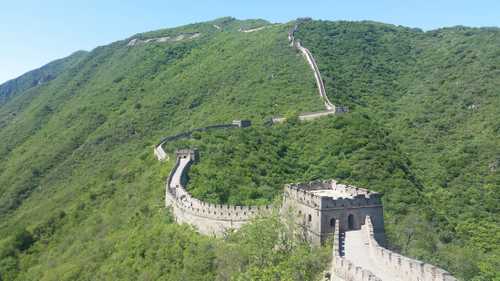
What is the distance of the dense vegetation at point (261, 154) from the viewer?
33969 mm

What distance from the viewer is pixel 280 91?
78062 millimetres

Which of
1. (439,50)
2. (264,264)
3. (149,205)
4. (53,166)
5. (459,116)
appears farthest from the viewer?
(439,50)

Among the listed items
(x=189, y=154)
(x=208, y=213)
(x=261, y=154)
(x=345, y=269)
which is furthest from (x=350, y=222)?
(x=189, y=154)

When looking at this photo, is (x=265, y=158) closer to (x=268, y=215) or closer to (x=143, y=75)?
(x=268, y=215)

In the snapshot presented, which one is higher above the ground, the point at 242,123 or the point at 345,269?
the point at 242,123

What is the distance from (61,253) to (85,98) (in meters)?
78.9

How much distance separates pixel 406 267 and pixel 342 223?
518 centimetres

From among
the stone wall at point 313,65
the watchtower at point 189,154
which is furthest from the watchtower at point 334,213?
the stone wall at point 313,65

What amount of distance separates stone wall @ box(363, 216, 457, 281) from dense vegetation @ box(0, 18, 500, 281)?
2.25 meters

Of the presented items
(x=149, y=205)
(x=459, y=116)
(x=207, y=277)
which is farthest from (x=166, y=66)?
(x=207, y=277)

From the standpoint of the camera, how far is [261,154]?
52.6 metres

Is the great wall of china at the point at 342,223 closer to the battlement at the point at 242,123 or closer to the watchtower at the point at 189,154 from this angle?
the watchtower at the point at 189,154

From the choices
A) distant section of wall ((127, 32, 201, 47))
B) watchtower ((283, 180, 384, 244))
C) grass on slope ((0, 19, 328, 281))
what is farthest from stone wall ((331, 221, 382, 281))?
distant section of wall ((127, 32, 201, 47))

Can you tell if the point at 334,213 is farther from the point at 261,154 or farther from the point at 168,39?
the point at 168,39
